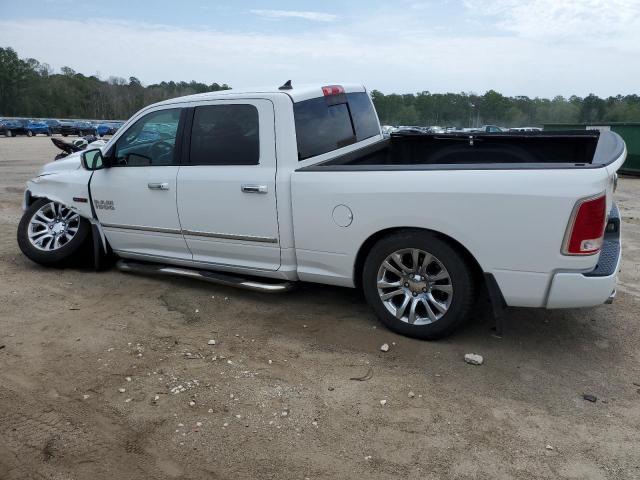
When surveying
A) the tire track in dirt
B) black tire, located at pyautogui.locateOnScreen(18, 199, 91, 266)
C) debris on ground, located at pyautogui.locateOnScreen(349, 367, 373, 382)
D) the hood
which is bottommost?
debris on ground, located at pyautogui.locateOnScreen(349, 367, 373, 382)

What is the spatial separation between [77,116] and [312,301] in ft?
380

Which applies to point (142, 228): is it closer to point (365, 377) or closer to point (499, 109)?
point (365, 377)

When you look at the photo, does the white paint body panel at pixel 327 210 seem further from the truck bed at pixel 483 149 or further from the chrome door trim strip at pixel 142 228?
the truck bed at pixel 483 149

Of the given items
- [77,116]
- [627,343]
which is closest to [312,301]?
[627,343]

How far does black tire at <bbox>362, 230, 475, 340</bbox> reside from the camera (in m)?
3.58

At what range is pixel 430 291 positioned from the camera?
3.76 metres

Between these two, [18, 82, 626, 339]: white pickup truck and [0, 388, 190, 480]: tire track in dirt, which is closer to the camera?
[0, 388, 190, 480]: tire track in dirt

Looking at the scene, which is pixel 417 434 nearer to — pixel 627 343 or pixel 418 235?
pixel 418 235

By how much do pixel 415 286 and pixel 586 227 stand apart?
1.18 meters

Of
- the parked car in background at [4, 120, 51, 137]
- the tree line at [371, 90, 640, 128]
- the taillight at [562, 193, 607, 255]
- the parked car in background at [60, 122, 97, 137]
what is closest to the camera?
the taillight at [562, 193, 607, 255]

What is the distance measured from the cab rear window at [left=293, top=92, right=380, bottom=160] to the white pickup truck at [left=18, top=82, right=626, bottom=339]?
0.7 inches

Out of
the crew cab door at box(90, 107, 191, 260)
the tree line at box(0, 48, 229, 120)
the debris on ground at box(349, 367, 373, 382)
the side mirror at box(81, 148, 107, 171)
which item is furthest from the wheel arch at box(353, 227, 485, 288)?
the tree line at box(0, 48, 229, 120)

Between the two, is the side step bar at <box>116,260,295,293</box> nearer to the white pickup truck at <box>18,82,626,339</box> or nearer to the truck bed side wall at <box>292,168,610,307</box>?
the white pickup truck at <box>18,82,626,339</box>

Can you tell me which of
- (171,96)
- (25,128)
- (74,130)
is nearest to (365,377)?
(25,128)
